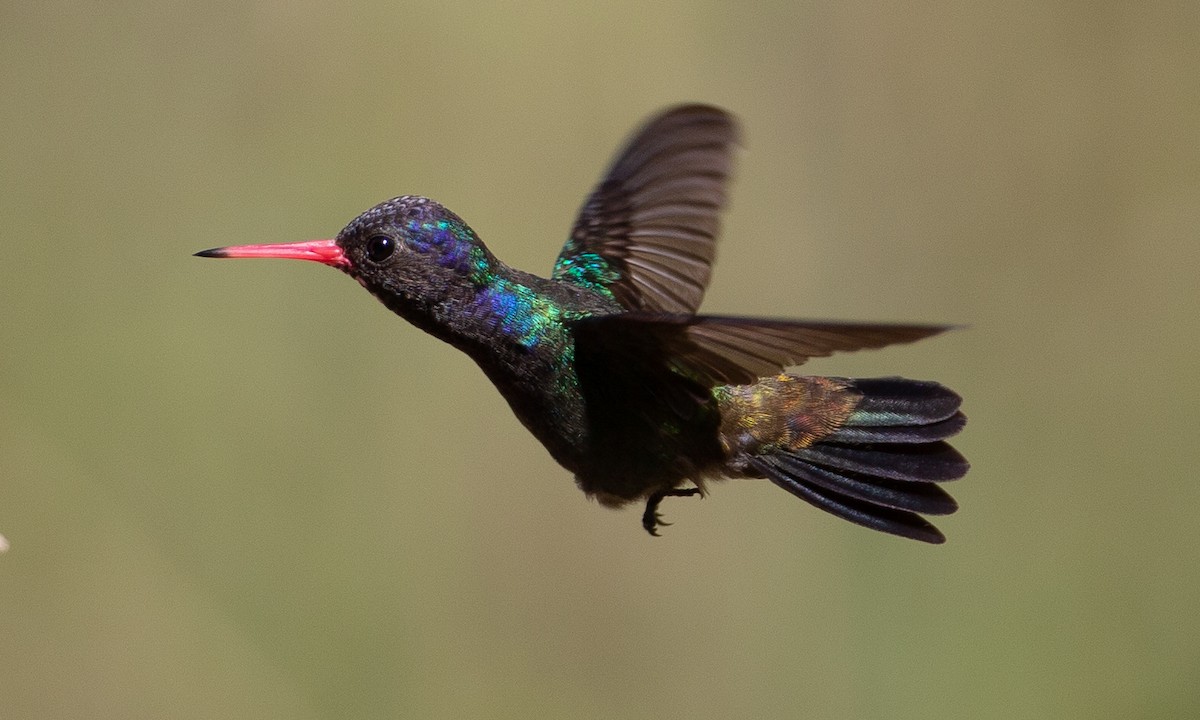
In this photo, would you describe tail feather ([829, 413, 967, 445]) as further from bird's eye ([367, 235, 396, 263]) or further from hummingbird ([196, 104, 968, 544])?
bird's eye ([367, 235, 396, 263])

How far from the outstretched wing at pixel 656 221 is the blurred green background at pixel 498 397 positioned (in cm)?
120

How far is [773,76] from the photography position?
3.37 m

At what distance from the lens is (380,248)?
1.52 metres

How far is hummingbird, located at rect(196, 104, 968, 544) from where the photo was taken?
150 cm

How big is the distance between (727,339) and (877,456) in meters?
0.58

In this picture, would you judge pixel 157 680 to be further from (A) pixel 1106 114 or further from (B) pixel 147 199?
(A) pixel 1106 114

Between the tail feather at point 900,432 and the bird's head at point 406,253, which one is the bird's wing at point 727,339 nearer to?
the bird's head at point 406,253

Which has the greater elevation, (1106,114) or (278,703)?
(1106,114)

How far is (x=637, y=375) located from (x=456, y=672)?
1.67 m

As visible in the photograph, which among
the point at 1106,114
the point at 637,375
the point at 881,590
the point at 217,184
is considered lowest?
the point at 881,590

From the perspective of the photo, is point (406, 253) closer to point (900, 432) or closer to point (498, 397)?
point (900, 432)

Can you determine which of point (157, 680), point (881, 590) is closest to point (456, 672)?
point (157, 680)

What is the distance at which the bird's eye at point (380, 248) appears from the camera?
4.97ft

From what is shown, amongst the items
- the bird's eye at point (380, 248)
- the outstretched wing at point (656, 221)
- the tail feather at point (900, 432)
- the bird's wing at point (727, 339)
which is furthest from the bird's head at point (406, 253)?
the tail feather at point (900, 432)
